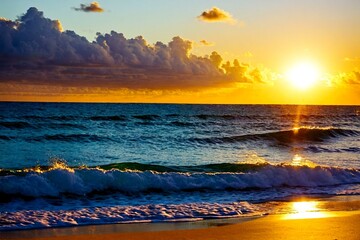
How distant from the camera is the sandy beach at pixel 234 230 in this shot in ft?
Result: 27.3

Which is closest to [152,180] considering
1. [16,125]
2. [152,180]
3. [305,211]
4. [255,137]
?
[152,180]

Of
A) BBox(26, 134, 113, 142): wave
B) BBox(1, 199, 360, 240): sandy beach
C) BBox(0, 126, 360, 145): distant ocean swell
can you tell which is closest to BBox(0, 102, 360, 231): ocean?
BBox(1, 199, 360, 240): sandy beach

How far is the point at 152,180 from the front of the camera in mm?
14883

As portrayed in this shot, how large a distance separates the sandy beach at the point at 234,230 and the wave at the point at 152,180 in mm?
4597

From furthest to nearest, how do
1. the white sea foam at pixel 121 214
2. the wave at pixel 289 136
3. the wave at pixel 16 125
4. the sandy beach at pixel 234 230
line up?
the wave at pixel 16 125 < the wave at pixel 289 136 < the white sea foam at pixel 121 214 < the sandy beach at pixel 234 230

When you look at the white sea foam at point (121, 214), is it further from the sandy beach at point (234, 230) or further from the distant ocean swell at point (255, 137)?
the distant ocean swell at point (255, 137)

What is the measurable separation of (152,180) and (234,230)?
6.28 metres

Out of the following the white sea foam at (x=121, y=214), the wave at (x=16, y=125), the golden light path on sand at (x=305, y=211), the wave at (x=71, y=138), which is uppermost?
the wave at (x=16, y=125)

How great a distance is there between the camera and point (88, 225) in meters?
9.48

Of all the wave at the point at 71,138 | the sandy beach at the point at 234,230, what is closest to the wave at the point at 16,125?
the wave at the point at 71,138

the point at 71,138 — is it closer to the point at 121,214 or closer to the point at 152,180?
the point at 152,180

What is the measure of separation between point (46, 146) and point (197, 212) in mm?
18108

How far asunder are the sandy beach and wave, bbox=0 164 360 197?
4597 millimetres

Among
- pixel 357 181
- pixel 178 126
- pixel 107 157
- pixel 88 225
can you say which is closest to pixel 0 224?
pixel 88 225
